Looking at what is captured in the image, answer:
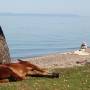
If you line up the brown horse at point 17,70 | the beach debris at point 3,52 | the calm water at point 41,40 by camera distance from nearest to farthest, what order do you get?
the brown horse at point 17,70, the beach debris at point 3,52, the calm water at point 41,40

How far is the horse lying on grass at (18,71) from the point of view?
14031 millimetres

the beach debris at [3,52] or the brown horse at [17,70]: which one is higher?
the beach debris at [3,52]

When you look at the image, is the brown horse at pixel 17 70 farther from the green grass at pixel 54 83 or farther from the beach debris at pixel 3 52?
the beach debris at pixel 3 52

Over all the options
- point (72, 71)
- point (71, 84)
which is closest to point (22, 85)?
point (71, 84)

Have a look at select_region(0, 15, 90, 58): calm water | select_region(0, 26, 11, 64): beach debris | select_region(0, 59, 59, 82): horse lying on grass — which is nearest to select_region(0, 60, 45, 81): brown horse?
select_region(0, 59, 59, 82): horse lying on grass

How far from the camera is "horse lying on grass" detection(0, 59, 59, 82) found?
1403 centimetres

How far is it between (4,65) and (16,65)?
16.6 inches

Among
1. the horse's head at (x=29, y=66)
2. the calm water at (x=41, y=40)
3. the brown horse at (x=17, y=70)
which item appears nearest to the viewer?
the brown horse at (x=17, y=70)

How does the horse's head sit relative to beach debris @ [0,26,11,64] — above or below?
below

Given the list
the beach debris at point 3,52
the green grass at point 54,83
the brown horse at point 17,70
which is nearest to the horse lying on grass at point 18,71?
the brown horse at point 17,70

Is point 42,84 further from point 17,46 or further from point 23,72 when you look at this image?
point 17,46

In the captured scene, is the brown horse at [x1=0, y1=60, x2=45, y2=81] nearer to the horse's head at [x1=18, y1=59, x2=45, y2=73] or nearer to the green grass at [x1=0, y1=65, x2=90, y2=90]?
the horse's head at [x1=18, y1=59, x2=45, y2=73]

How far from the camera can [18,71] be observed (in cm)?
1437

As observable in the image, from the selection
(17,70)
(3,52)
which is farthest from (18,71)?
(3,52)
